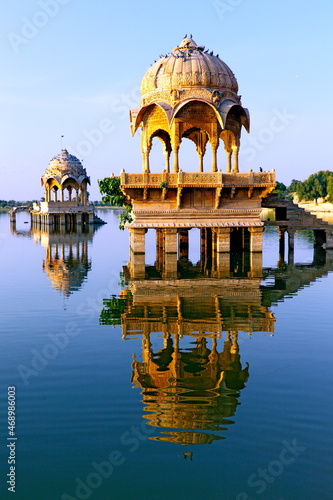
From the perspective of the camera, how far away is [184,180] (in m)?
23.5

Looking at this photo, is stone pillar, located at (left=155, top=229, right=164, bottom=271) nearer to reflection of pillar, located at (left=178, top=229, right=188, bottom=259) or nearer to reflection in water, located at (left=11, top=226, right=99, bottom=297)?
reflection of pillar, located at (left=178, top=229, right=188, bottom=259)

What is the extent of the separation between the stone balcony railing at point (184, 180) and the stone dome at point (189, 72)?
4365 mm

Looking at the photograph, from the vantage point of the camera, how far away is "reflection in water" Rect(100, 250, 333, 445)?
7720 millimetres

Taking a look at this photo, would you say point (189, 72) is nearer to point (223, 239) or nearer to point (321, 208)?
point (223, 239)

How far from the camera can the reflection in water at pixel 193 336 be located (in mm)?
7720

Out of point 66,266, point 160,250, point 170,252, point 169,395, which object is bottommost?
point 169,395

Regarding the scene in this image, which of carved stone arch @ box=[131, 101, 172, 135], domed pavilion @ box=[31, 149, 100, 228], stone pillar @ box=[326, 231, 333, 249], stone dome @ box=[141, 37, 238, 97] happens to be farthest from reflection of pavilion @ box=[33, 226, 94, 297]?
domed pavilion @ box=[31, 149, 100, 228]

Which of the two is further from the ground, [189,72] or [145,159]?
[189,72]

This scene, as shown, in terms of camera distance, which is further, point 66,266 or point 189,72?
point 66,266

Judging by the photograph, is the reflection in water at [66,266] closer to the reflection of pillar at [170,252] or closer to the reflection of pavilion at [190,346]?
the reflection of pavilion at [190,346]

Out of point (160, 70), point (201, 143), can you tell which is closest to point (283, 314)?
point (160, 70)

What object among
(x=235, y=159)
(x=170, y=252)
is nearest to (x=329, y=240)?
(x=235, y=159)

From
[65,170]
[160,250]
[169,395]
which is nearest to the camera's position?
[169,395]

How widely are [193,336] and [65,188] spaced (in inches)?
2376
